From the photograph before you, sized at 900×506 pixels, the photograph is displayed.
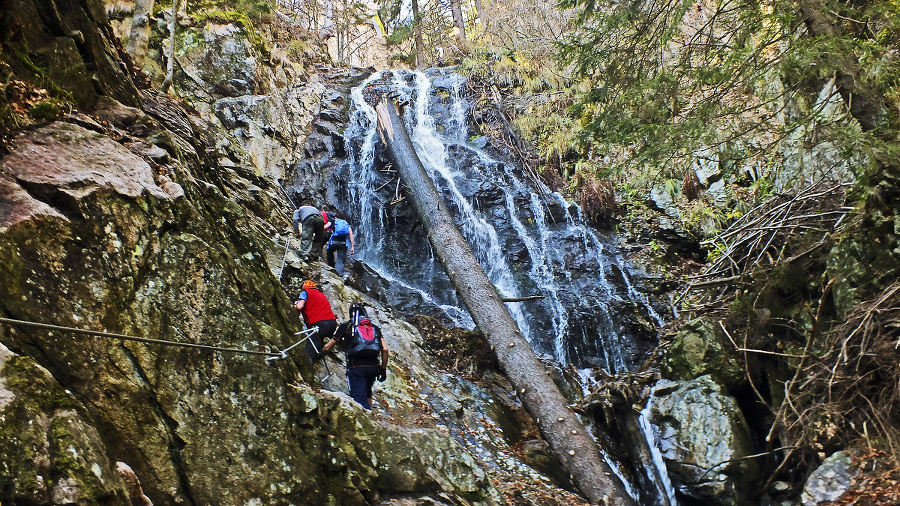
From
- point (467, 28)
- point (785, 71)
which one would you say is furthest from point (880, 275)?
point (467, 28)

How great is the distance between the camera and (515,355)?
22.6 ft

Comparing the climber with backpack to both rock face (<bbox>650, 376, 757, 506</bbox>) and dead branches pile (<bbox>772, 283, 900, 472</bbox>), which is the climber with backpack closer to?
rock face (<bbox>650, 376, 757, 506</bbox>)

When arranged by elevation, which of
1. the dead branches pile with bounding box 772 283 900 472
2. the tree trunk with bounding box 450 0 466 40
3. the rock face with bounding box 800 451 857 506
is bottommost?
the rock face with bounding box 800 451 857 506

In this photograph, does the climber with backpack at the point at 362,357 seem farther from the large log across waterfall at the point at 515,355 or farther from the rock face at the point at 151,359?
the large log across waterfall at the point at 515,355

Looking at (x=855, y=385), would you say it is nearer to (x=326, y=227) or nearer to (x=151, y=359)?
(x=151, y=359)

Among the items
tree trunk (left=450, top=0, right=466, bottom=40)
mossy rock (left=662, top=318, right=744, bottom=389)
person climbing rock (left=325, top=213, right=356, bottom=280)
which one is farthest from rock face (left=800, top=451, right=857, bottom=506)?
tree trunk (left=450, top=0, right=466, bottom=40)

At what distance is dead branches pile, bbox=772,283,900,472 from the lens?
479 cm

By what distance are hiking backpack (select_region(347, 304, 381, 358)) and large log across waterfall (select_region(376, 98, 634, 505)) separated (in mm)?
2167

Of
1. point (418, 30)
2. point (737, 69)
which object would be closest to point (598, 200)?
point (737, 69)

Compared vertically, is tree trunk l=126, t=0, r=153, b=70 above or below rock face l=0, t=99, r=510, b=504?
above

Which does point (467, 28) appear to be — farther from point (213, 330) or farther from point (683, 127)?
point (213, 330)

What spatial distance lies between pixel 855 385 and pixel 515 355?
364 centimetres

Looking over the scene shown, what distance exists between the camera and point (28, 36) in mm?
3504

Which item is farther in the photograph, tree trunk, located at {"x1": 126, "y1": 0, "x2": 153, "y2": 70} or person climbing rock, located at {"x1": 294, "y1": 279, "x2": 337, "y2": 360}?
tree trunk, located at {"x1": 126, "y1": 0, "x2": 153, "y2": 70}
